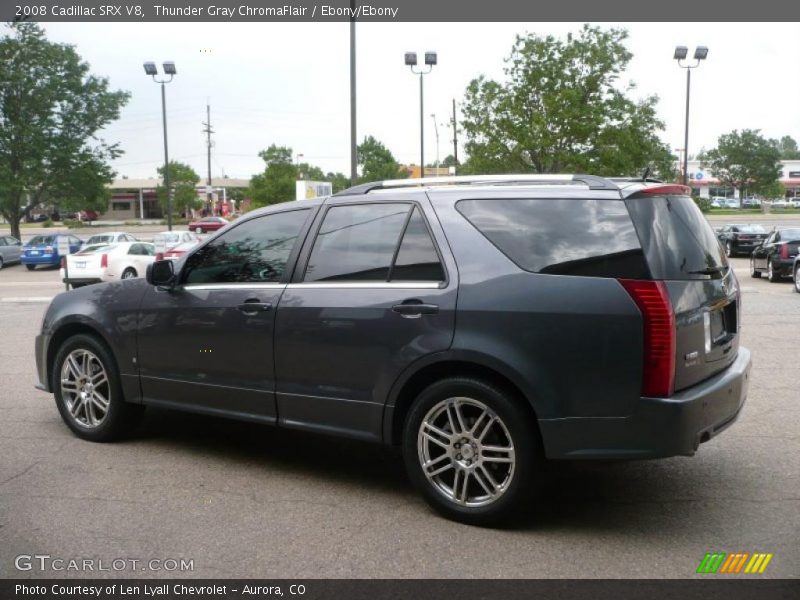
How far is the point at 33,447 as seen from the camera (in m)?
5.88

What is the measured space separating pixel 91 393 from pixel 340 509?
249cm

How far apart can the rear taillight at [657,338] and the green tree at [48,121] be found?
134 feet

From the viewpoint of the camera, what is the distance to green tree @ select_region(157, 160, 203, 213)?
91000 mm

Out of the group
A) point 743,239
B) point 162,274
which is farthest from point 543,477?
point 743,239

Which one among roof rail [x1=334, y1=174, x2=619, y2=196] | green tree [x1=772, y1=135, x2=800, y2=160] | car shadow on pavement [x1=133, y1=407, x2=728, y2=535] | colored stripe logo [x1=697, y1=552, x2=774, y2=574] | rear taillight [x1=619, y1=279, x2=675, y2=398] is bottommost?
car shadow on pavement [x1=133, y1=407, x2=728, y2=535]

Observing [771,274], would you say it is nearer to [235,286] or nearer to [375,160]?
[235,286]

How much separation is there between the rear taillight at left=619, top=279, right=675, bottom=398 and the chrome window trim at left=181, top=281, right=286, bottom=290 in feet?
7.41

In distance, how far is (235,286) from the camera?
530 centimetres

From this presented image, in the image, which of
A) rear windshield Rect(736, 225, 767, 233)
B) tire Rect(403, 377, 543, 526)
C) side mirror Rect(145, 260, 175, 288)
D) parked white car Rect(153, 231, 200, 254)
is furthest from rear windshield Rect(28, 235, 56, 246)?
tire Rect(403, 377, 543, 526)

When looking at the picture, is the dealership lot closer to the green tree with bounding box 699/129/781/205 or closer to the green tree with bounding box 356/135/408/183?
the green tree with bounding box 356/135/408/183

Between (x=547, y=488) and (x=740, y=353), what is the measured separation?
4.81 feet

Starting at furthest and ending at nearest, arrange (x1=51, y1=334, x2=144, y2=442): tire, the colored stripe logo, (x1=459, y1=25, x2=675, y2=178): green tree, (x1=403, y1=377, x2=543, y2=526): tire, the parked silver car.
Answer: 1. the parked silver car
2. (x1=459, y1=25, x2=675, y2=178): green tree
3. (x1=51, y1=334, x2=144, y2=442): tire
4. (x1=403, y1=377, x2=543, y2=526): tire
5. the colored stripe logo

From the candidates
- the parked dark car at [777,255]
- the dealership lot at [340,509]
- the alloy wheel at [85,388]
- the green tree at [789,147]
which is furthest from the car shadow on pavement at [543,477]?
the green tree at [789,147]
